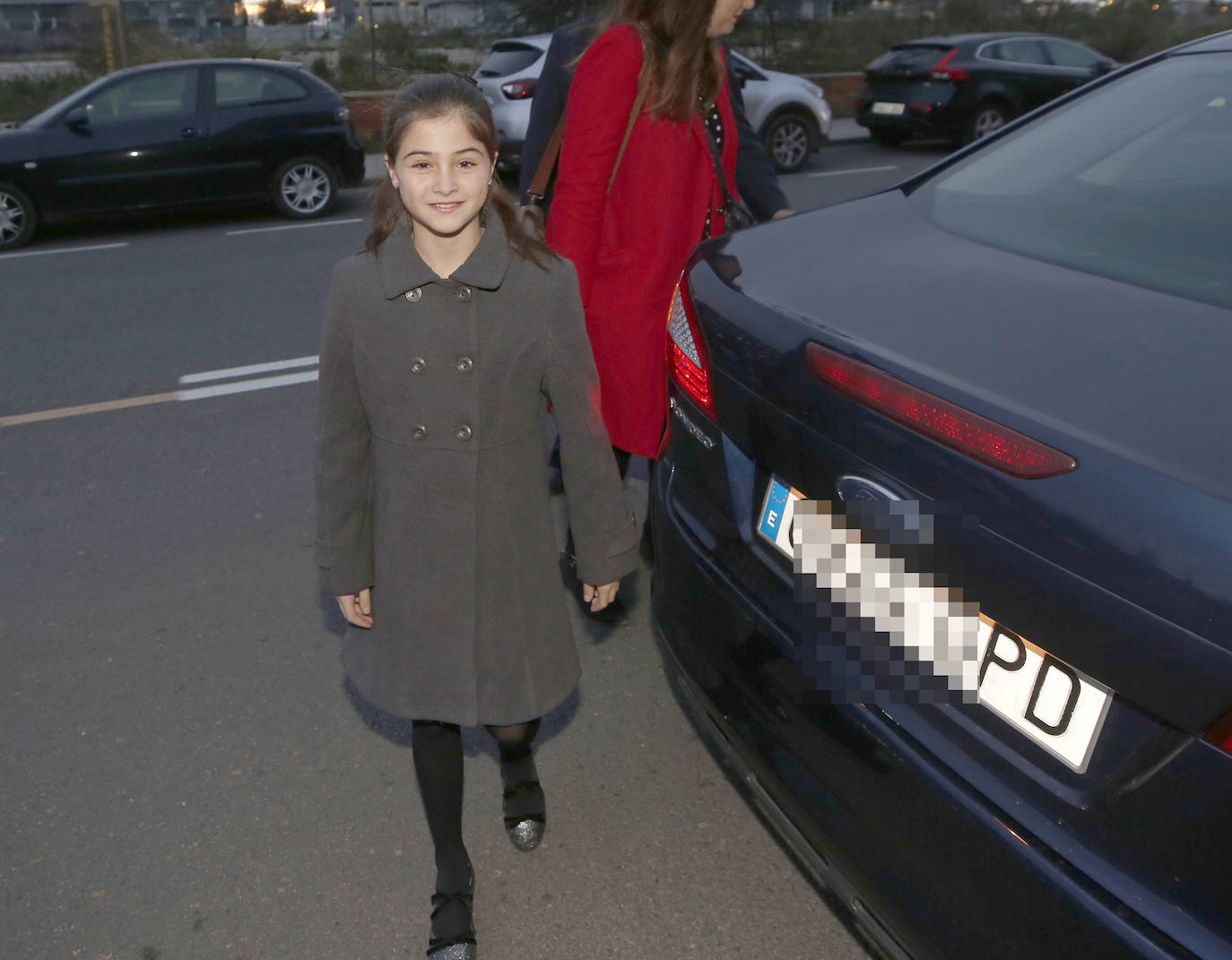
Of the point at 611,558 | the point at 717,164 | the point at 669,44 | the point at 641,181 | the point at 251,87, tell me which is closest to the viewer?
the point at 611,558

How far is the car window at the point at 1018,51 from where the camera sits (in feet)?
48.2

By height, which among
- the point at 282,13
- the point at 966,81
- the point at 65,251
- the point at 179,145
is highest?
the point at 966,81

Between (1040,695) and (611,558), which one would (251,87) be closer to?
(611,558)

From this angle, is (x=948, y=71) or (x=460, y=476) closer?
(x=460, y=476)

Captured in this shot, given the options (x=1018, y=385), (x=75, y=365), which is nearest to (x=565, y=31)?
(x=1018, y=385)

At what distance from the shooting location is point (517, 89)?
11609 mm

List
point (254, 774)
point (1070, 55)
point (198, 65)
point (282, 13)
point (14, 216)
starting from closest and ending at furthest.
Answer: point (254, 774) → point (14, 216) → point (198, 65) → point (1070, 55) → point (282, 13)

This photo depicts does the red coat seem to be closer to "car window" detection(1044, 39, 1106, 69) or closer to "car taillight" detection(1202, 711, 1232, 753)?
"car taillight" detection(1202, 711, 1232, 753)

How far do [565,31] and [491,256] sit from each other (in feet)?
5.21

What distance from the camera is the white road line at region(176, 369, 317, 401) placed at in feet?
18.0

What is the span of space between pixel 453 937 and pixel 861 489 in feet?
4.03

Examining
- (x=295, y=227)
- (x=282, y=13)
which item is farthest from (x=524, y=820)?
(x=282, y=13)

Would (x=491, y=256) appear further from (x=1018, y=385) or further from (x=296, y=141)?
(x=296, y=141)

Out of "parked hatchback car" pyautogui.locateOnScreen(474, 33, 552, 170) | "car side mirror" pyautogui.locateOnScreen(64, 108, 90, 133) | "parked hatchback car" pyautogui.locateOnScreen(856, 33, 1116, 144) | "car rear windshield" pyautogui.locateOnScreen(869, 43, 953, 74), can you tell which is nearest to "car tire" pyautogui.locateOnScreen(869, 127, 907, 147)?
"parked hatchback car" pyautogui.locateOnScreen(856, 33, 1116, 144)
